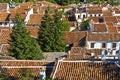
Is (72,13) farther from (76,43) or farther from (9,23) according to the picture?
(76,43)

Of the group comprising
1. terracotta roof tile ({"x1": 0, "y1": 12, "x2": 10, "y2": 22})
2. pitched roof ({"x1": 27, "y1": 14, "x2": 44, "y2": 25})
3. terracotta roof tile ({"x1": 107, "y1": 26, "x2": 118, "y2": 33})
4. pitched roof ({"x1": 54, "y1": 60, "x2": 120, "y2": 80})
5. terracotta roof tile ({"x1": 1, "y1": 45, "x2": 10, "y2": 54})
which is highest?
pitched roof ({"x1": 54, "y1": 60, "x2": 120, "y2": 80})

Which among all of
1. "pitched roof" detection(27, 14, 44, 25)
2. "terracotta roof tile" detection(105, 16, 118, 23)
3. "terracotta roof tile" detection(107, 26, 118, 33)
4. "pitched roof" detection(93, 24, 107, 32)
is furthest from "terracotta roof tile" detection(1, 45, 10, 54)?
"terracotta roof tile" detection(105, 16, 118, 23)

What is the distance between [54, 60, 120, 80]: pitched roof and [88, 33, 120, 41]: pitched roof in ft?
56.6

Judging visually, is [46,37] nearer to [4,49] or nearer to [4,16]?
[4,49]

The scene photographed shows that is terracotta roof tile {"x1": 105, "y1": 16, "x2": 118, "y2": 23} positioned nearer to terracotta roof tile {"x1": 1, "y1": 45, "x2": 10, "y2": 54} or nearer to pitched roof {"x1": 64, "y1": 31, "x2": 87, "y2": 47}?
pitched roof {"x1": 64, "y1": 31, "x2": 87, "y2": 47}

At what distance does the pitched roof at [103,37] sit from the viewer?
34719 mm

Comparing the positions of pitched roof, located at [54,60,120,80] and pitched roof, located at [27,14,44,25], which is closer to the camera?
pitched roof, located at [54,60,120,80]

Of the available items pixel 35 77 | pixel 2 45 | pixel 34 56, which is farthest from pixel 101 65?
pixel 2 45

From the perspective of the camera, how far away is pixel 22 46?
28016mm

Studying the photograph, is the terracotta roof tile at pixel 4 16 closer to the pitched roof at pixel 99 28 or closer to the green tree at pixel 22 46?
the pitched roof at pixel 99 28

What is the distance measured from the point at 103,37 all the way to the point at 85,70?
60.4 ft

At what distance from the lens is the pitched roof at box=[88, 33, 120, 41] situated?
34719 mm

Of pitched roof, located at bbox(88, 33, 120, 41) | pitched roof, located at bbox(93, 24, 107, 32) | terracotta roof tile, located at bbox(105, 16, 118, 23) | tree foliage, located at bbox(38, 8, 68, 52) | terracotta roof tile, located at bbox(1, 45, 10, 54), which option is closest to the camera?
terracotta roof tile, located at bbox(1, 45, 10, 54)

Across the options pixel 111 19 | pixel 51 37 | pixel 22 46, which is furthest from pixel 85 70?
pixel 111 19
